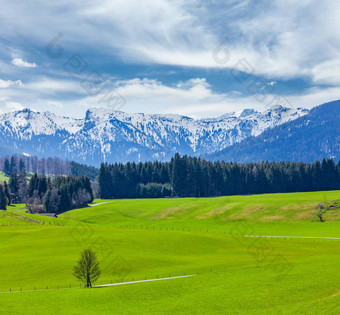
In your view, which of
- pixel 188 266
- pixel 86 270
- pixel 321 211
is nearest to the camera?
pixel 86 270

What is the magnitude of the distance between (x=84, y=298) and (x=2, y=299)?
10.0 metres

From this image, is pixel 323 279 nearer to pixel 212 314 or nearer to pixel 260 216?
pixel 212 314

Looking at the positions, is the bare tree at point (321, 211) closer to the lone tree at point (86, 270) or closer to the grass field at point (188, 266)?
the grass field at point (188, 266)

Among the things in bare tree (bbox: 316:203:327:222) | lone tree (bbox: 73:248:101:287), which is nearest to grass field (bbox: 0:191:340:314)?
bare tree (bbox: 316:203:327:222)

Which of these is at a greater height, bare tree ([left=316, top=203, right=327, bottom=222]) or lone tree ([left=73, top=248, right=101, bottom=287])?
bare tree ([left=316, top=203, right=327, bottom=222])

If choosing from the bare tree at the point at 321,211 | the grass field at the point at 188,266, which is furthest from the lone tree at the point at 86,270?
the bare tree at the point at 321,211

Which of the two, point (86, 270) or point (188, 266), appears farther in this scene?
point (188, 266)

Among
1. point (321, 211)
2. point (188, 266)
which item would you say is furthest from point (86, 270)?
point (321, 211)

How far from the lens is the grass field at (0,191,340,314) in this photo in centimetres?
4250

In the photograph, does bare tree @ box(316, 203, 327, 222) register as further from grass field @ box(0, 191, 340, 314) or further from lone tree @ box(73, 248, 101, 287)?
lone tree @ box(73, 248, 101, 287)

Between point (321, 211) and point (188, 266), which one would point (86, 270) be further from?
point (321, 211)

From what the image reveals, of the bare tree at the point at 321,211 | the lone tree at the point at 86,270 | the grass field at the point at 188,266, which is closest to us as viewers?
the grass field at the point at 188,266

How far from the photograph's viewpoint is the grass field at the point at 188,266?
139ft

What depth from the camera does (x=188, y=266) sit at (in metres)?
65.4
